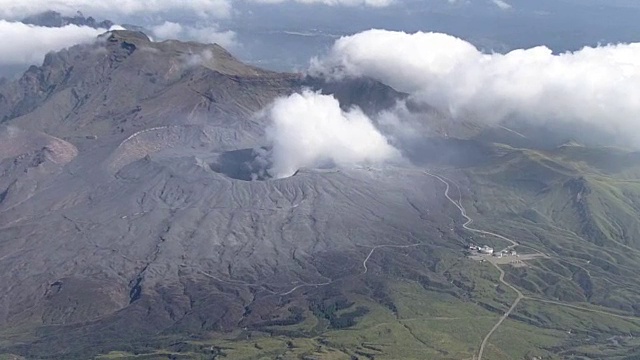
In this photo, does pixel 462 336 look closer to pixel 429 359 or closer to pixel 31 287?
pixel 429 359

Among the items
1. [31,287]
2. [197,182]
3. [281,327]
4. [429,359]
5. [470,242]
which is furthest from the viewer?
[197,182]

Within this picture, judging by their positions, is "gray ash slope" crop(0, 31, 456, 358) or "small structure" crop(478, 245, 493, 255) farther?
"small structure" crop(478, 245, 493, 255)

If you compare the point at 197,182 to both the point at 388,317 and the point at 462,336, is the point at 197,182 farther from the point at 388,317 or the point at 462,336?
the point at 462,336

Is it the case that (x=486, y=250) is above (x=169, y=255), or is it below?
above

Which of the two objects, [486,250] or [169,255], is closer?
[169,255]

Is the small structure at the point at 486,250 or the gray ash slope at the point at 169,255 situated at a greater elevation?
the small structure at the point at 486,250

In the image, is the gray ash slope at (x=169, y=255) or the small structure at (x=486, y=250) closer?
the gray ash slope at (x=169, y=255)

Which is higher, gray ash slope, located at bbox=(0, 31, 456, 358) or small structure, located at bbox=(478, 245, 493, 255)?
small structure, located at bbox=(478, 245, 493, 255)

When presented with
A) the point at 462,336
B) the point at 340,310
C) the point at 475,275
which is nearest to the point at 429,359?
the point at 462,336

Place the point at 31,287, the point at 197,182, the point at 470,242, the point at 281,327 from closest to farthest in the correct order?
the point at 281,327
the point at 31,287
the point at 470,242
the point at 197,182

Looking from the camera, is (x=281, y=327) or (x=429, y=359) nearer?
(x=429, y=359)

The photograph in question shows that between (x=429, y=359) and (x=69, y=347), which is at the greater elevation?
(x=429, y=359)
